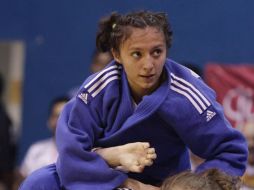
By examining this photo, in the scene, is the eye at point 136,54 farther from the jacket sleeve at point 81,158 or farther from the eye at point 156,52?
the jacket sleeve at point 81,158

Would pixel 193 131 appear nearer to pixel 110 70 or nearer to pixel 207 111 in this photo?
pixel 207 111

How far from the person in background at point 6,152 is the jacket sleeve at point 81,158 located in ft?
9.24

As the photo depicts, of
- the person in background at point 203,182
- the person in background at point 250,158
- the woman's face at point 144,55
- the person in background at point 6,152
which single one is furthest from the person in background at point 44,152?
the person in background at point 203,182

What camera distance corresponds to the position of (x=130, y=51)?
2199 mm

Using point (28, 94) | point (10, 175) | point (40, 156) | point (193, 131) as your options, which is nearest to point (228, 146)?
point (193, 131)

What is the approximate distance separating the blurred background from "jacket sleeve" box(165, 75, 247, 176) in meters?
2.57

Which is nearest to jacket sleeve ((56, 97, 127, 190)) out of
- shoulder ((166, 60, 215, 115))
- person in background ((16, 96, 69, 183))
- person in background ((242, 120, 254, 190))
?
shoulder ((166, 60, 215, 115))

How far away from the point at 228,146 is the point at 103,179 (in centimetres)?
38

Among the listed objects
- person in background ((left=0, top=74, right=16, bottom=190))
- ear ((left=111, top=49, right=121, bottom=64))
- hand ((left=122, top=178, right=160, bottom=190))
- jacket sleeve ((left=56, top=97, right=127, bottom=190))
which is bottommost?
person in background ((left=0, top=74, right=16, bottom=190))

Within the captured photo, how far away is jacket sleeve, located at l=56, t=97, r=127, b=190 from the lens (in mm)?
2184

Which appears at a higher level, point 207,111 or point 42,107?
point 207,111

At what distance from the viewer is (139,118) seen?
2217 millimetres

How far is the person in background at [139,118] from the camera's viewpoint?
2.19m

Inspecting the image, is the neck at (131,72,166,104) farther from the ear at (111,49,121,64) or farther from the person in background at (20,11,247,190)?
the ear at (111,49,121,64)
